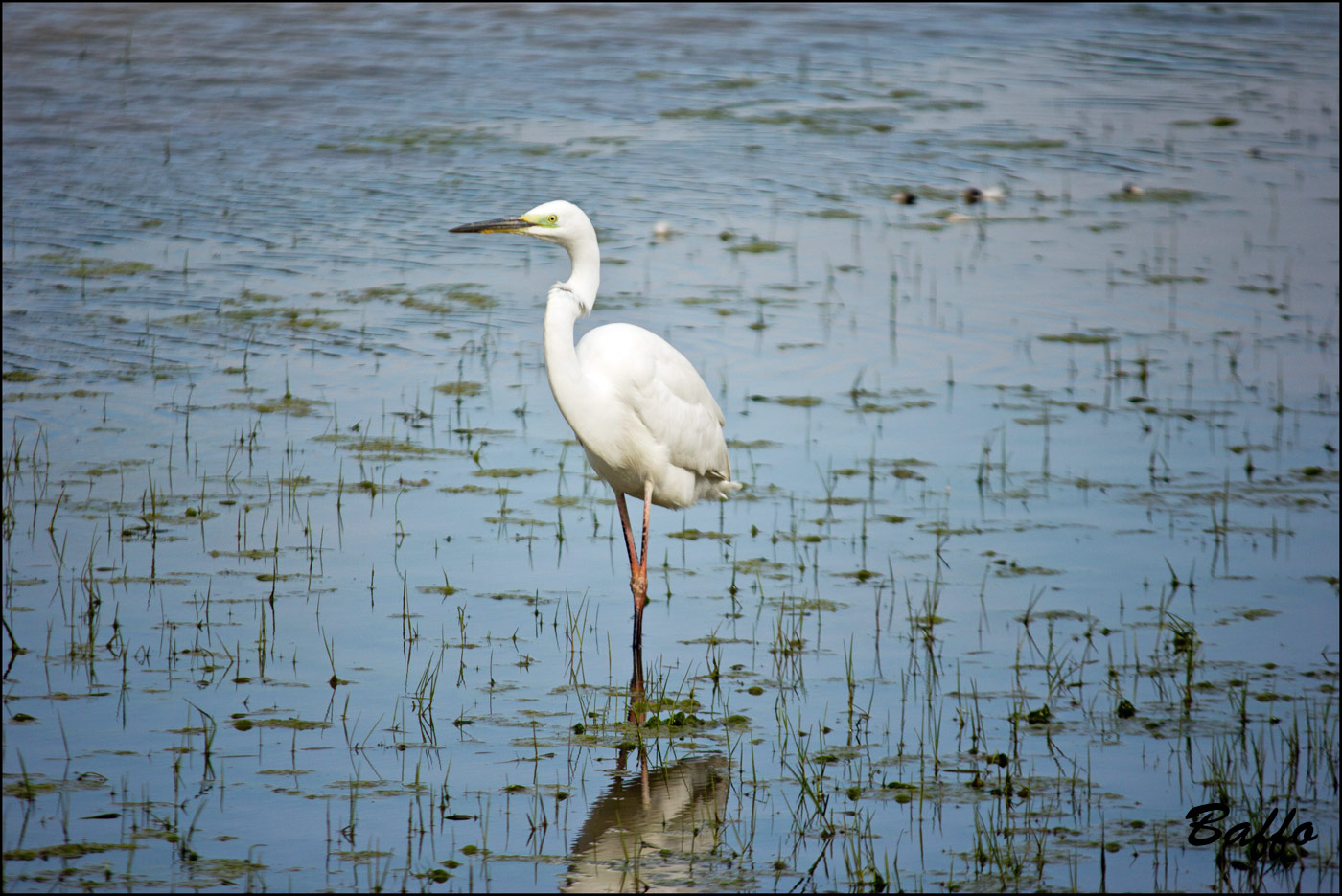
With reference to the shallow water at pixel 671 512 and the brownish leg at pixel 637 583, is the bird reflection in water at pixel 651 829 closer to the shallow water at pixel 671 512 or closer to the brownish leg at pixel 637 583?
the shallow water at pixel 671 512

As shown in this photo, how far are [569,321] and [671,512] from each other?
223 cm

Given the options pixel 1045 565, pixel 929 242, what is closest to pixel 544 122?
pixel 929 242

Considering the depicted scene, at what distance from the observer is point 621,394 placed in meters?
5.57

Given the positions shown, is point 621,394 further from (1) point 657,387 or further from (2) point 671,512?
(2) point 671,512

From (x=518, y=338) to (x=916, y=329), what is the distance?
9.52ft

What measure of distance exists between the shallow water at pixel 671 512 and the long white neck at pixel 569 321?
0.99 m

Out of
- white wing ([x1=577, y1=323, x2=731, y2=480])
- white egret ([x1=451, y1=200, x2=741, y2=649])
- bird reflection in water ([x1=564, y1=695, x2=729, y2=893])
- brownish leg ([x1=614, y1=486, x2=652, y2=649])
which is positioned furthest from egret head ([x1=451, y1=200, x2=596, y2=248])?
bird reflection in water ([x1=564, y1=695, x2=729, y2=893])

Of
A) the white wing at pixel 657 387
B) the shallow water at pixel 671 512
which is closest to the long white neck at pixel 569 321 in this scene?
the white wing at pixel 657 387

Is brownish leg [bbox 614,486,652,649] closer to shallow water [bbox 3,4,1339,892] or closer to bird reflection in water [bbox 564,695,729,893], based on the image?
shallow water [bbox 3,4,1339,892]

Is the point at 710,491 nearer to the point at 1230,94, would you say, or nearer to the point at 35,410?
the point at 35,410

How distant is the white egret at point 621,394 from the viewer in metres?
5.36

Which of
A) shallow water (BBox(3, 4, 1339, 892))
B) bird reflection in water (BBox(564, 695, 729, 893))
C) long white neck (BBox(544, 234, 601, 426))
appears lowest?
bird reflection in water (BBox(564, 695, 729, 893))

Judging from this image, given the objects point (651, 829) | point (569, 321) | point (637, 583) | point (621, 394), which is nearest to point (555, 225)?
point (569, 321)

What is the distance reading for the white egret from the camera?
5355mm
